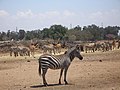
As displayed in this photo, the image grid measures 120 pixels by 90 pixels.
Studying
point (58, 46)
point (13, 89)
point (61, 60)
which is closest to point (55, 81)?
point (61, 60)

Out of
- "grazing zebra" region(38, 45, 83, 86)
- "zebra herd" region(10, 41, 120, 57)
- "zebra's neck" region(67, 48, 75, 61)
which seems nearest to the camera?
"grazing zebra" region(38, 45, 83, 86)

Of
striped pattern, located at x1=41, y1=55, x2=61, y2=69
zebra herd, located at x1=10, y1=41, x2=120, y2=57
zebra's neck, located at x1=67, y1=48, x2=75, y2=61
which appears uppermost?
zebra herd, located at x1=10, y1=41, x2=120, y2=57

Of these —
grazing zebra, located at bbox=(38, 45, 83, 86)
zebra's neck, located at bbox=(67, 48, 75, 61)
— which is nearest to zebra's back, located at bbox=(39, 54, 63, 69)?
grazing zebra, located at bbox=(38, 45, 83, 86)

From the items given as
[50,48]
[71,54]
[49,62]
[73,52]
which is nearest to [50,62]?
[49,62]

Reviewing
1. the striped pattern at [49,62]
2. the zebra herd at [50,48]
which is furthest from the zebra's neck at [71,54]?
the zebra herd at [50,48]

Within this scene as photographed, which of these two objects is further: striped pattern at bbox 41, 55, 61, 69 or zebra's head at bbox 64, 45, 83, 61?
zebra's head at bbox 64, 45, 83, 61

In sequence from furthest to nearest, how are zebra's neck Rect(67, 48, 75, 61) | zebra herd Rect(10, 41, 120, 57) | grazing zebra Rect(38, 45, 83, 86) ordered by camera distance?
zebra herd Rect(10, 41, 120, 57), zebra's neck Rect(67, 48, 75, 61), grazing zebra Rect(38, 45, 83, 86)

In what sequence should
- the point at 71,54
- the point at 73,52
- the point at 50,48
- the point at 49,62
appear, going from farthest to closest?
the point at 50,48
the point at 73,52
the point at 71,54
the point at 49,62

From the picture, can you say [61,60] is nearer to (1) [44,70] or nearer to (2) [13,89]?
(1) [44,70]

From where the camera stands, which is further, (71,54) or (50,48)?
(50,48)

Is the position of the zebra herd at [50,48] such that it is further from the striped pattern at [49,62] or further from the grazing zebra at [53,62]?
the striped pattern at [49,62]

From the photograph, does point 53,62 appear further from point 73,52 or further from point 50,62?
point 73,52

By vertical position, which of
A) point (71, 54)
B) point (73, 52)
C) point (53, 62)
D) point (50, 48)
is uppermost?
point (50, 48)

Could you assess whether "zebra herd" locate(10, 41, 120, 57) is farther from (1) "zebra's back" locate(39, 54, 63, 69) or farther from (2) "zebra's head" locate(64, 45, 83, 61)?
(1) "zebra's back" locate(39, 54, 63, 69)
